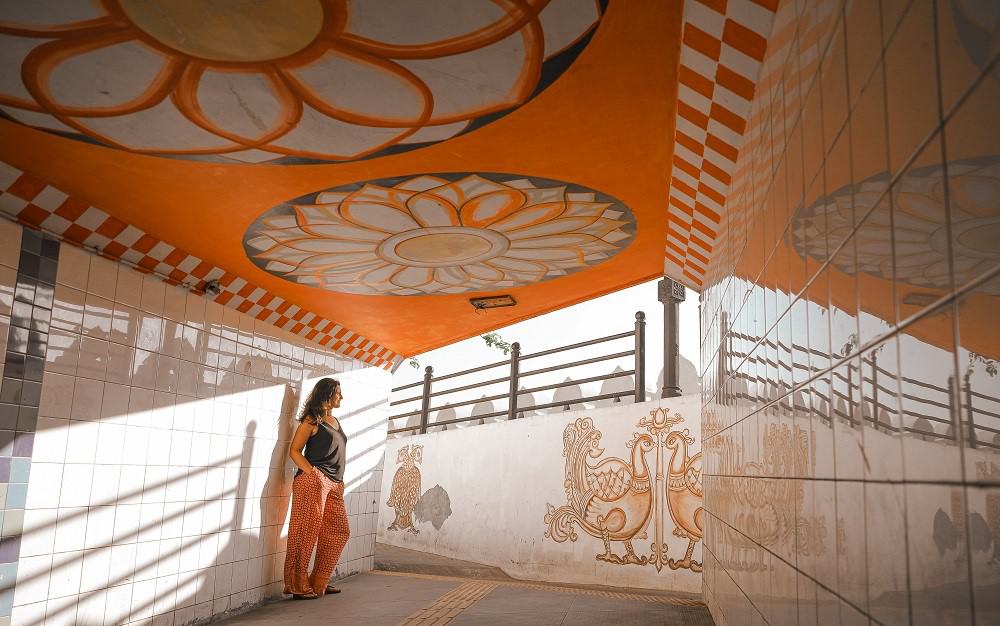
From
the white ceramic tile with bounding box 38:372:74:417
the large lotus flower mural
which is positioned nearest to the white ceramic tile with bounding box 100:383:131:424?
the white ceramic tile with bounding box 38:372:74:417

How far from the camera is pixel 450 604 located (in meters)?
5.23

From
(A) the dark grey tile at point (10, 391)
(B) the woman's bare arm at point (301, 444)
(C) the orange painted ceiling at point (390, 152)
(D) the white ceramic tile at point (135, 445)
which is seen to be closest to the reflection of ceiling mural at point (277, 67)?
(C) the orange painted ceiling at point (390, 152)

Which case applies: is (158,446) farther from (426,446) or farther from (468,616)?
(426,446)

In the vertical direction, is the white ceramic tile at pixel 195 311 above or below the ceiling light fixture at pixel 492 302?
below

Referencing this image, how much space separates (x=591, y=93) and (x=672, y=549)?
443 centimetres

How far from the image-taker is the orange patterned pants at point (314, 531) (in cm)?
549

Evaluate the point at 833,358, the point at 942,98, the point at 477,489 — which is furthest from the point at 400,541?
the point at 942,98

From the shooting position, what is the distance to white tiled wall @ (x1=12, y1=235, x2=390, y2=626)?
3.62m

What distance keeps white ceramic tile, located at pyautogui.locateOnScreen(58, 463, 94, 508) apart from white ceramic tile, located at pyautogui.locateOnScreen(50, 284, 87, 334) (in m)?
0.71

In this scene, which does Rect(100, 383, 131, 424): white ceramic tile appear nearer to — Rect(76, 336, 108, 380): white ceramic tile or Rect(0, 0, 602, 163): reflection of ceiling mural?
Rect(76, 336, 108, 380): white ceramic tile

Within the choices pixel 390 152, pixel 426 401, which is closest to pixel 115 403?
pixel 390 152

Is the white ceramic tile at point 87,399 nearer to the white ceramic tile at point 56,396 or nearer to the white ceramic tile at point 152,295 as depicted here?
the white ceramic tile at point 56,396

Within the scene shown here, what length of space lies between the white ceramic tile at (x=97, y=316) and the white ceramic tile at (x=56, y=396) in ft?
0.93

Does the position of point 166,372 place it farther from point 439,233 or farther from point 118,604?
point 439,233
